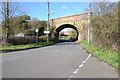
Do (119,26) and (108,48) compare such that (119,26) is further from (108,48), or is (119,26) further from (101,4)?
(101,4)

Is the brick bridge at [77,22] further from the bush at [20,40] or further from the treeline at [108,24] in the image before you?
the treeline at [108,24]

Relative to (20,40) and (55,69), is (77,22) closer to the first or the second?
(20,40)

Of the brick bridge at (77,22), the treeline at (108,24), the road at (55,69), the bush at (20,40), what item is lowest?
the road at (55,69)

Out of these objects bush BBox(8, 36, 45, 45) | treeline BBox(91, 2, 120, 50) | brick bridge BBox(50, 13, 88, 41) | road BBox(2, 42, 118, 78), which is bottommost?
road BBox(2, 42, 118, 78)

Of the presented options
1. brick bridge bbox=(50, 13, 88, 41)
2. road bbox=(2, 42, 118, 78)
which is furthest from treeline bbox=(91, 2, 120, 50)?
brick bridge bbox=(50, 13, 88, 41)

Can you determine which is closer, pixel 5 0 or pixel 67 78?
pixel 67 78

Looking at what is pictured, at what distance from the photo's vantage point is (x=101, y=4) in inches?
610

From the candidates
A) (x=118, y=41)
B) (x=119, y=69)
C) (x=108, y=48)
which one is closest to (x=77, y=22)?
(x=108, y=48)

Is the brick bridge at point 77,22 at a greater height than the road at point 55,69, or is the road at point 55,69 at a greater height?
the brick bridge at point 77,22

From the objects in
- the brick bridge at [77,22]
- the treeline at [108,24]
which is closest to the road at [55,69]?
the treeline at [108,24]

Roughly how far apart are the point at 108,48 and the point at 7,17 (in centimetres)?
1628

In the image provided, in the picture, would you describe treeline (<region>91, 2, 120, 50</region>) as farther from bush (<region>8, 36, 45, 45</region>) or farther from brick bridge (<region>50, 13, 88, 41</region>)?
brick bridge (<region>50, 13, 88, 41</region>)

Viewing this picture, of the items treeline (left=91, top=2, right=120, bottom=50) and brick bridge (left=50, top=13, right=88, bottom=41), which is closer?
treeline (left=91, top=2, right=120, bottom=50)

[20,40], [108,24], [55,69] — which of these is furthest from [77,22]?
[55,69]
